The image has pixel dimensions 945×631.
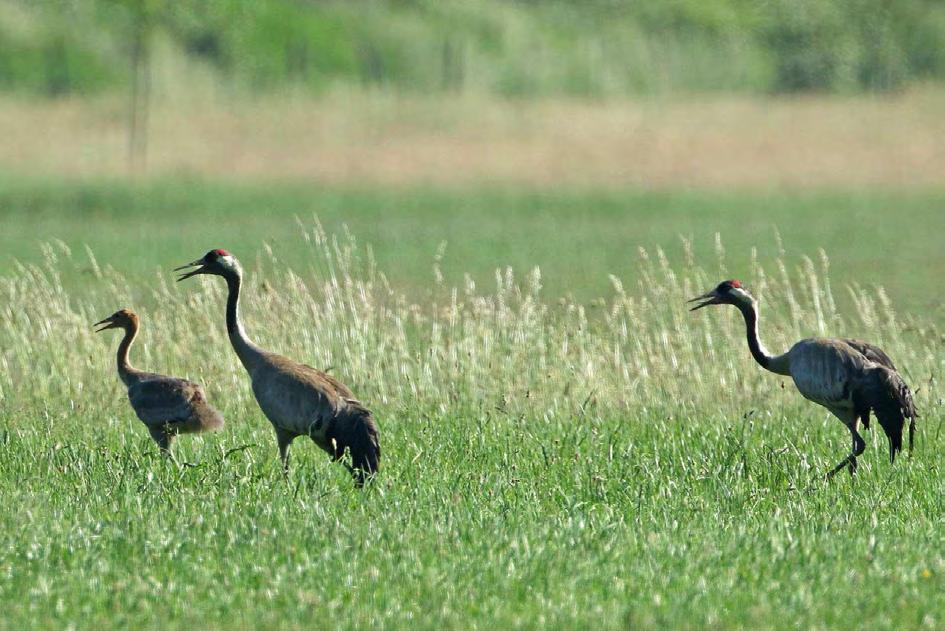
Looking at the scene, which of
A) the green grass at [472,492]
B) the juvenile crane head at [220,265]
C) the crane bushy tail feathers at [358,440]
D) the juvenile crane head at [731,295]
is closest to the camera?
the green grass at [472,492]

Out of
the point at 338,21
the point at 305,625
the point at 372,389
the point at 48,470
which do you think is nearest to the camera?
the point at 305,625

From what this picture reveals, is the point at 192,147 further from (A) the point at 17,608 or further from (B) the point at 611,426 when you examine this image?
(A) the point at 17,608

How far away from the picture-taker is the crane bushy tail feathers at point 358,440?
32.0 ft

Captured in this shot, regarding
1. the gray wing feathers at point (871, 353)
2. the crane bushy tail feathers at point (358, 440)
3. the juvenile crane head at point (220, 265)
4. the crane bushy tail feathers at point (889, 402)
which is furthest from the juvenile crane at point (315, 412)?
the gray wing feathers at point (871, 353)

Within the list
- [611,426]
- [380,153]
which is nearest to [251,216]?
[380,153]

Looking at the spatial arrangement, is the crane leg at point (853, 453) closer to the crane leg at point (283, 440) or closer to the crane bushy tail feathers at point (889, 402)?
the crane bushy tail feathers at point (889, 402)

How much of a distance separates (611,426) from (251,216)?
80.9 ft

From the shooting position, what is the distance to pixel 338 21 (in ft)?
217

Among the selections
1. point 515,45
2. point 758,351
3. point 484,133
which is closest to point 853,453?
point 758,351

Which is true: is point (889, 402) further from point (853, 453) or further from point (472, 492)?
point (472, 492)

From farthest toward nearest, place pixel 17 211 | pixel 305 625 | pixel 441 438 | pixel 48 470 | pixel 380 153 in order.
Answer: pixel 380 153
pixel 17 211
pixel 441 438
pixel 48 470
pixel 305 625

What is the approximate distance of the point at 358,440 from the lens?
9.82 m

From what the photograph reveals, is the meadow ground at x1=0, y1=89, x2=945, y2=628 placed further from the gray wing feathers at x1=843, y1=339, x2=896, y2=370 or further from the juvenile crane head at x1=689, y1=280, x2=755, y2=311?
the juvenile crane head at x1=689, y1=280, x2=755, y2=311

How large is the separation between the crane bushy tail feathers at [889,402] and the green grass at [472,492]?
8.6 inches
